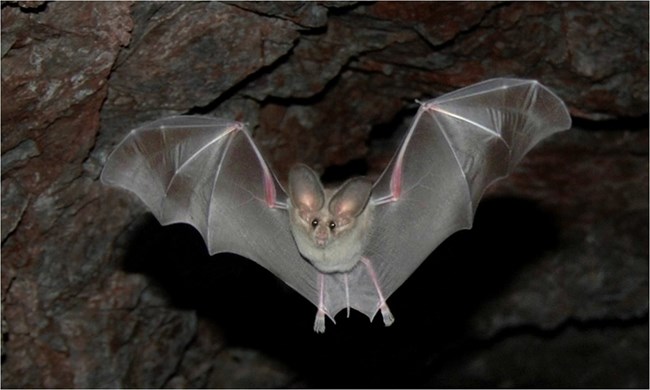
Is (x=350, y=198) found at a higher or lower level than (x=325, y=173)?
higher

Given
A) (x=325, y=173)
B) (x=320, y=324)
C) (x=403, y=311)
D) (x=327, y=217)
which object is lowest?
(x=403, y=311)

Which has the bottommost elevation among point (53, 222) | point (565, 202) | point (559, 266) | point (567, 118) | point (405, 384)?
point (405, 384)

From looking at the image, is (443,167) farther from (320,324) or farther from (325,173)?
(325,173)

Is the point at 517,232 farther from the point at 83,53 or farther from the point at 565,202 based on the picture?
the point at 83,53

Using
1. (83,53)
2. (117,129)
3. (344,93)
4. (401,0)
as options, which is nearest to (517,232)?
(344,93)

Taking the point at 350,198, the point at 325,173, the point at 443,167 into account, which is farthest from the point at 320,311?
the point at 325,173

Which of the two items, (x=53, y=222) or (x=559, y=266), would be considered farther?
(x=559, y=266)

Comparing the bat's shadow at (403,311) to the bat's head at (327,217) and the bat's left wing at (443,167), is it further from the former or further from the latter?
the bat's head at (327,217)
